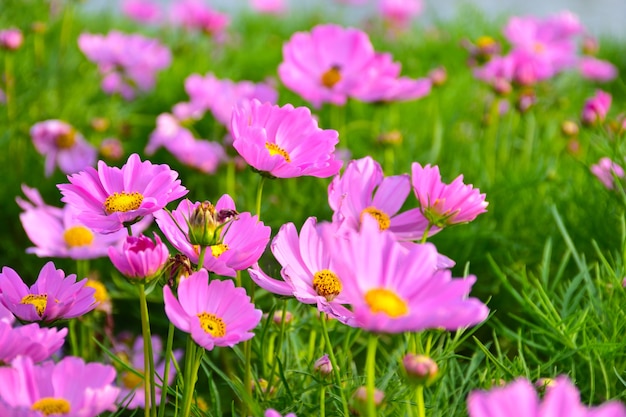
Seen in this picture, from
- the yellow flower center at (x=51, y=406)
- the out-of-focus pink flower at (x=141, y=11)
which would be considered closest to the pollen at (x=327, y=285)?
the yellow flower center at (x=51, y=406)

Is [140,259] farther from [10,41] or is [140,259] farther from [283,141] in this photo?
[10,41]

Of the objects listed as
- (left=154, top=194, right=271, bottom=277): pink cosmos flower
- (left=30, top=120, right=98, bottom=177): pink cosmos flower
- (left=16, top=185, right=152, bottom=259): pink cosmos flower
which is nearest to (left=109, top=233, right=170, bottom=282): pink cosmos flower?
(left=154, top=194, right=271, bottom=277): pink cosmos flower

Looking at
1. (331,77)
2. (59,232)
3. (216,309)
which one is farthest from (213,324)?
(331,77)

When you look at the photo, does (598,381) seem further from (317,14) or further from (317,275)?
(317,14)

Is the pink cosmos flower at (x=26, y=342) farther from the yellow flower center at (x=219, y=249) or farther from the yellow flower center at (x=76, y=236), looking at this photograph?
the yellow flower center at (x=76, y=236)

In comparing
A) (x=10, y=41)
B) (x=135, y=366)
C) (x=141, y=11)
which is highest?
(x=10, y=41)

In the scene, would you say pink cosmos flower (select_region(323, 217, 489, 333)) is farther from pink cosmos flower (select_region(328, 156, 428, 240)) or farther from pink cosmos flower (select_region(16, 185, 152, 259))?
pink cosmos flower (select_region(16, 185, 152, 259))
